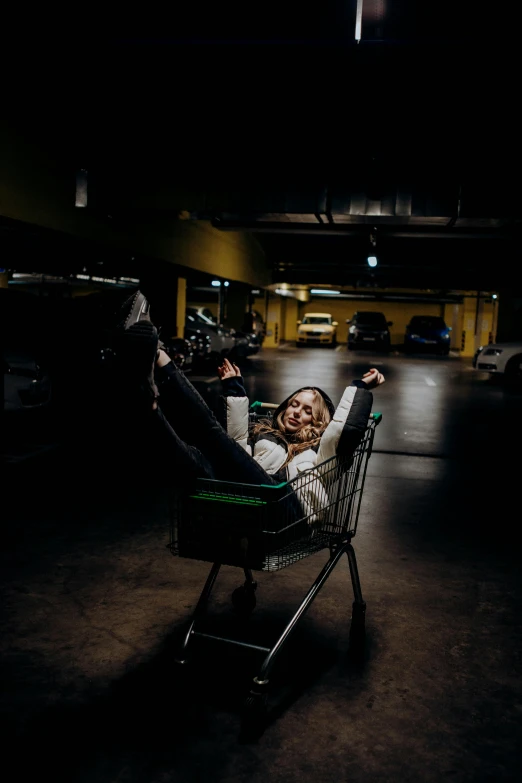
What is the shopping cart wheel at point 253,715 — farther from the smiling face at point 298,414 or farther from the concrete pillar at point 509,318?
the concrete pillar at point 509,318

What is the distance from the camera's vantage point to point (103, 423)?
10172mm

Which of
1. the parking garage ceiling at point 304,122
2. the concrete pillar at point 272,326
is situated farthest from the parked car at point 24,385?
the concrete pillar at point 272,326

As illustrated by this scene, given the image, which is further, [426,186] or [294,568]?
[426,186]

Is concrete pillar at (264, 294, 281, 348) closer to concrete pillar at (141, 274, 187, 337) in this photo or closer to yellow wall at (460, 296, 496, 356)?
yellow wall at (460, 296, 496, 356)

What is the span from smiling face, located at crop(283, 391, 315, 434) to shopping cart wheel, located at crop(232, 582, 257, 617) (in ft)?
2.92

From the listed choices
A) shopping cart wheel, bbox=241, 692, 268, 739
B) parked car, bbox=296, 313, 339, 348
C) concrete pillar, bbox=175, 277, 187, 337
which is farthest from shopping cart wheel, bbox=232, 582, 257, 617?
parked car, bbox=296, 313, 339, 348

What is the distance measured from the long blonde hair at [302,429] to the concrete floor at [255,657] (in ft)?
2.86

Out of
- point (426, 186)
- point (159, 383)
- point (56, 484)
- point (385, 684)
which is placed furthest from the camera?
point (426, 186)

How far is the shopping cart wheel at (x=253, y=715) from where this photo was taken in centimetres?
281

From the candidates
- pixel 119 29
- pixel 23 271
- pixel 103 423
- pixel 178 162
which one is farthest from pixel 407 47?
pixel 23 271

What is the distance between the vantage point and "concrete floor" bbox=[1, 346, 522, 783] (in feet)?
8.86

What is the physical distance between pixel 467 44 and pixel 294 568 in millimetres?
5566

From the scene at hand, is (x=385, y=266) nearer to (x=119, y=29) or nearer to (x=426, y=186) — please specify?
(x=426, y=186)

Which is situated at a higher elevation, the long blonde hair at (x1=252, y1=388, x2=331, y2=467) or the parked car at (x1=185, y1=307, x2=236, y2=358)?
the parked car at (x1=185, y1=307, x2=236, y2=358)
